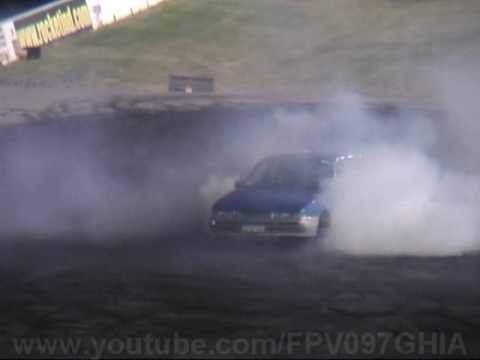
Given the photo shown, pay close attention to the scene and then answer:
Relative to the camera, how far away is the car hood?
656 inches

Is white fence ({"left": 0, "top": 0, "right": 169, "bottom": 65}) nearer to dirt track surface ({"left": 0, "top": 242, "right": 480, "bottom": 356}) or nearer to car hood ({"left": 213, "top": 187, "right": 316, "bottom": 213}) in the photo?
car hood ({"left": 213, "top": 187, "right": 316, "bottom": 213})

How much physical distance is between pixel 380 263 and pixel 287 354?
6.10 m

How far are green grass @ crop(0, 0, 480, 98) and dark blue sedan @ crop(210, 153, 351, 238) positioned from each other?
1689cm

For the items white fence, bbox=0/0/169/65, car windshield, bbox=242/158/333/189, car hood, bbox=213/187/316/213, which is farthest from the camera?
white fence, bbox=0/0/169/65

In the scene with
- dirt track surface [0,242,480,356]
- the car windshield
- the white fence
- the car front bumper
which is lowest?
dirt track surface [0,242,480,356]

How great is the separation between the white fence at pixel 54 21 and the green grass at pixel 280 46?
843 millimetres

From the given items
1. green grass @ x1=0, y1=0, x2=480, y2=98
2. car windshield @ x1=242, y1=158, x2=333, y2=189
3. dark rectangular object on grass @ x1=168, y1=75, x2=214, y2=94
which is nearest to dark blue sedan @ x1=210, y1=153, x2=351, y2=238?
car windshield @ x1=242, y1=158, x2=333, y2=189

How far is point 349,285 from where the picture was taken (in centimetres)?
1301

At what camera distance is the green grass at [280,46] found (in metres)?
39.2

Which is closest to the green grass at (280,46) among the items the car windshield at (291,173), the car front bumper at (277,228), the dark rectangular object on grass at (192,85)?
the dark rectangular object on grass at (192,85)

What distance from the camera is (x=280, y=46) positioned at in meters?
45.6

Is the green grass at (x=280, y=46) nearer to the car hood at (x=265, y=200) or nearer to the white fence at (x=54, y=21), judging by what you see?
the white fence at (x=54, y=21)

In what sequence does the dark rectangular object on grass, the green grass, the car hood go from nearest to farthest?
the car hood, the dark rectangular object on grass, the green grass

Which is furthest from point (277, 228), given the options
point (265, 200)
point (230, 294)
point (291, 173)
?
point (230, 294)
